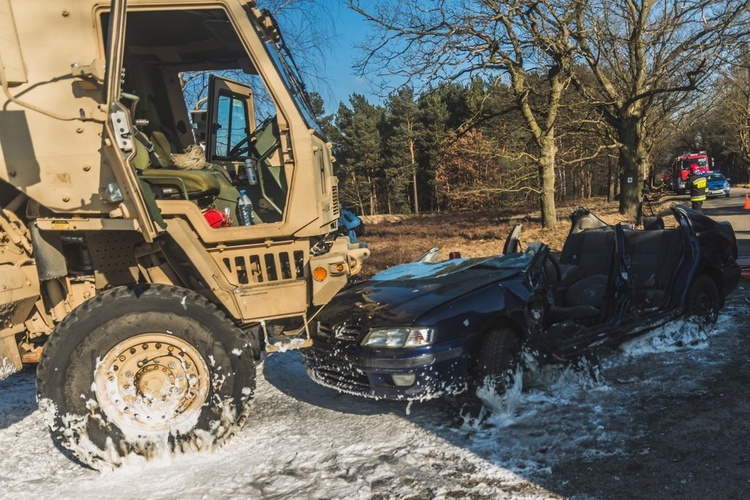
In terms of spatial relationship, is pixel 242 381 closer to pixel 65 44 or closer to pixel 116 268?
pixel 116 268

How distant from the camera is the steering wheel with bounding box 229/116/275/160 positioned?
17.5 feet

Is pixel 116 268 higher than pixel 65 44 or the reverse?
the reverse

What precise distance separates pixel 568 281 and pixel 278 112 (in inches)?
131

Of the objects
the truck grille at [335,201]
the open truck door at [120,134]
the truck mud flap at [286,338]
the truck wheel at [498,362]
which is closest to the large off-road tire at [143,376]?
the truck mud flap at [286,338]

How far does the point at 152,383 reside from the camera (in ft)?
13.0

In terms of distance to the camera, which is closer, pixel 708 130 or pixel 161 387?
pixel 161 387

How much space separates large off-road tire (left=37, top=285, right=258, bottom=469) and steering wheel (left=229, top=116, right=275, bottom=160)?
1.91m

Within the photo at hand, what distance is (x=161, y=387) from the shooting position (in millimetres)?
3980

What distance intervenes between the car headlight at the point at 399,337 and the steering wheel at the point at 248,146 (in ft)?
7.40

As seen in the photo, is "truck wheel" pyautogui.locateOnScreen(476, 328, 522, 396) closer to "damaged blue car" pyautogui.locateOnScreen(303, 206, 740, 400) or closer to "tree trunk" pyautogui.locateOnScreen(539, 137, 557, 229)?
"damaged blue car" pyautogui.locateOnScreen(303, 206, 740, 400)

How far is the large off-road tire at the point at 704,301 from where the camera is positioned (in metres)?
5.84

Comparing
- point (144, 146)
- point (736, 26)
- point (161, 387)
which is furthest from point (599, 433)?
point (736, 26)

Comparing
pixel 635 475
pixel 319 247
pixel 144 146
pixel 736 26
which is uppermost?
pixel 736 26

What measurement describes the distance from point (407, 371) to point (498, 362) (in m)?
0.71
